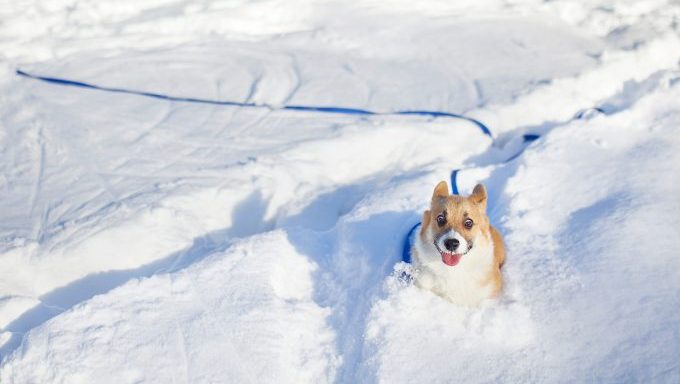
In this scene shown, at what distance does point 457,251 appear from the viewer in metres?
2.35

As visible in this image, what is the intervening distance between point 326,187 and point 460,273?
1.63 meters

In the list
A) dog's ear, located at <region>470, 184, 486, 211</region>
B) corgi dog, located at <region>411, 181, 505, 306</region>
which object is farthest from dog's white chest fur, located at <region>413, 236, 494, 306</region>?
dog's ear, located at <region>470, 184, 486, 211</region>

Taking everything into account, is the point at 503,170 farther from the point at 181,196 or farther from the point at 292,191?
the point at 181,196

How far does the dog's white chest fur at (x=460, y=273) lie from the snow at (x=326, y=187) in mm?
72

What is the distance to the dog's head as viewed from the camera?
2.35 metres

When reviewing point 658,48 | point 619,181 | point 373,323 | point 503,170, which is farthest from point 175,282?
point 658,48

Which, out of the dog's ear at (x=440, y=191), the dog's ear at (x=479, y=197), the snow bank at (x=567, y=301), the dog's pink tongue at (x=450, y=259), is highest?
the dog's ear at (x=440, y=191)

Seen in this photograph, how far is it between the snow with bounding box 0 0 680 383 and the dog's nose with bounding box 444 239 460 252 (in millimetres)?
446

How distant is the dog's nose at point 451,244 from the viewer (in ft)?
7.61

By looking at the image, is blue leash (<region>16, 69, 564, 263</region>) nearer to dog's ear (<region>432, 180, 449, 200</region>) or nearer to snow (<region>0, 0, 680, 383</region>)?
snow (<region>0, 0, 680, 383</region>)

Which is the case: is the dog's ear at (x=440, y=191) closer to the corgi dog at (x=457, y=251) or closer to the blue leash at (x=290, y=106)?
the corgi dog at (x=457, y=251)

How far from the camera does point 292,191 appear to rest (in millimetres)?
3986

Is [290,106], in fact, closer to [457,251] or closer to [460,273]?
[460,273]

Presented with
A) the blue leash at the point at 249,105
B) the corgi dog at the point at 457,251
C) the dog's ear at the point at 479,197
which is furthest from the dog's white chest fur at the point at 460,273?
the blue leash at the point at 249,105
